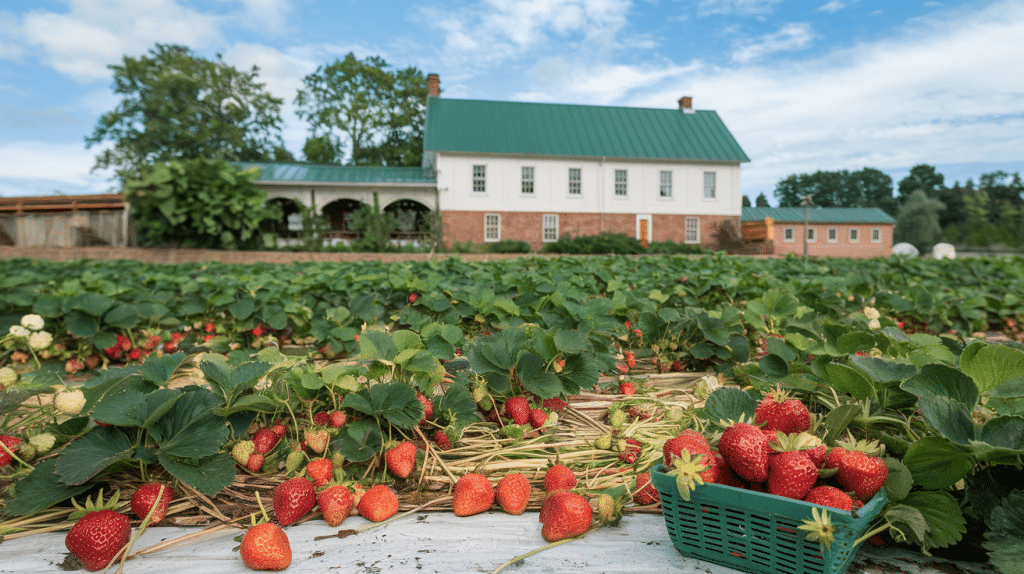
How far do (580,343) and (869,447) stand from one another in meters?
0.89

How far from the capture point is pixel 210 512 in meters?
1.54

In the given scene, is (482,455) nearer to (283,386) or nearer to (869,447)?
(283,386)

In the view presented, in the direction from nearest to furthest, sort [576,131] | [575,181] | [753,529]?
[753,529] < [575,181] < [576,131]

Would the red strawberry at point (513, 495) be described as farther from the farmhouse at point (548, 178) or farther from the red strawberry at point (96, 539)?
the farmhouse at point (548, 178)

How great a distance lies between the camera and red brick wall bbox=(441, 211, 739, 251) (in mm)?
22281

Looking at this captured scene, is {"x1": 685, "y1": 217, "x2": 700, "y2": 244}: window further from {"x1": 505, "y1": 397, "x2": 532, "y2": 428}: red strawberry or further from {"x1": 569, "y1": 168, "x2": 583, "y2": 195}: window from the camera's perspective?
{"x1": 505, "y1": 397, "x2": 532, "y2": 428}: red strawberry

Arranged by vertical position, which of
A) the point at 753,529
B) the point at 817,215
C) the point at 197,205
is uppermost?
the point at 817,215

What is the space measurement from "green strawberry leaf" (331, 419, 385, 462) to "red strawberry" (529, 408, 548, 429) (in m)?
0.62

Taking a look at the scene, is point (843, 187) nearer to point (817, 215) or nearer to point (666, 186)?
point (817, 215)

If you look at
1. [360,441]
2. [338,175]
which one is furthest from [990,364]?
[338,175]

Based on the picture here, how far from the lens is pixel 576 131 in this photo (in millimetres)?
24406

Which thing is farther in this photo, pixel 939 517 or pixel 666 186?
pixel 666 186

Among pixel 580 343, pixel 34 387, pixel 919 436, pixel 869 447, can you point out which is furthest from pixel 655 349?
pixel 34 387

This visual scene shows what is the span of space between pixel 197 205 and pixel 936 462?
65.5 ft
